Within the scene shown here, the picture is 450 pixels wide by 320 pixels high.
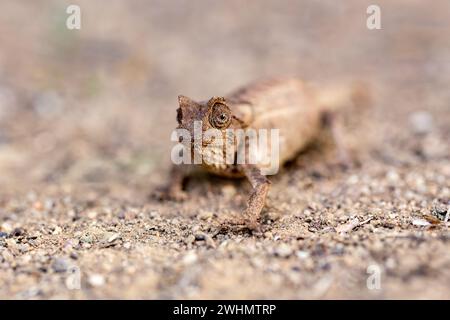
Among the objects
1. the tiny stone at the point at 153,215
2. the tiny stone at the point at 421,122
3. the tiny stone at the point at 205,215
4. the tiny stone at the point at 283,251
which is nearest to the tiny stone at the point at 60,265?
the tiny stone at the point at 153,215

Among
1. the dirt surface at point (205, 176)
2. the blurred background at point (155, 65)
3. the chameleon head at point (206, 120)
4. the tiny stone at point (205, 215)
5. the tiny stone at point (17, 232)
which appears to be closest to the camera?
the dirt surface at point (205, 176)

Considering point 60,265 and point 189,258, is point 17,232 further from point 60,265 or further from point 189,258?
point 189,258

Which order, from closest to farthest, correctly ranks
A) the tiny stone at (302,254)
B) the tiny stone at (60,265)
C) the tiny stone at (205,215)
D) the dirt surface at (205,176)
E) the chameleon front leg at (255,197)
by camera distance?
1. the dirt surface at (205,176)
2. the tiny stone at (302,254)
3. the tiny stone at (60,265)
4. the chameleon front leg at (255,197)
5. the tiny stone at (205,215)

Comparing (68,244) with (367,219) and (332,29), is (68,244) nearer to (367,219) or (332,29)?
(367,219)

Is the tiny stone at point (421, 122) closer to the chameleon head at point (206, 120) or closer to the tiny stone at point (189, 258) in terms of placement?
the chameleon head at point (206, 120)

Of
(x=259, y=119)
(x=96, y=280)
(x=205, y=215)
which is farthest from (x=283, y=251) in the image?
(x=259, y=119)

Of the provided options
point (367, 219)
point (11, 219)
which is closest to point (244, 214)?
point (367, 219)

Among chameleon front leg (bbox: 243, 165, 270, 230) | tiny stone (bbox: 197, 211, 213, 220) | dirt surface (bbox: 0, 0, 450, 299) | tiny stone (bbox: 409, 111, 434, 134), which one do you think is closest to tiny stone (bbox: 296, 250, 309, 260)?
dirt surface (bbox: 0, 0, 450, 299)
